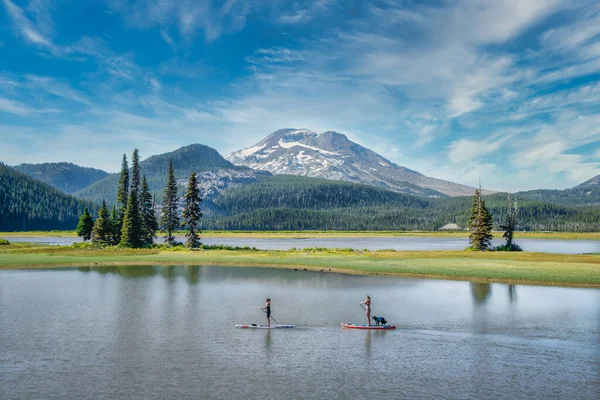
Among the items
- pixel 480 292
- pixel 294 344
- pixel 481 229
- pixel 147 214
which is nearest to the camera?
pixel 294 344

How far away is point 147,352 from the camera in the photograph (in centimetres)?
2722

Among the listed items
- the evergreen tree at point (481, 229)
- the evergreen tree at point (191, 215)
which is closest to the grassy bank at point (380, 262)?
the evergreen tree at point (191, 215)

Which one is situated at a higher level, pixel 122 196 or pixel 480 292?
pixel 122 196

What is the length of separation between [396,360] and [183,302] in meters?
24.1

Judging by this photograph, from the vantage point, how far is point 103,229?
10669 centimetres

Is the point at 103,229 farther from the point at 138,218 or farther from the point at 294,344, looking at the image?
the point at 294,344

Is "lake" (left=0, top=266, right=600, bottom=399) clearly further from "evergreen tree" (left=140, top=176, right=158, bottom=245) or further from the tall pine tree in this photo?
"evergreen tree" (left=140, top=176, right=158, bottom=245)

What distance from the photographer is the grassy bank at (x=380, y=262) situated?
206ft

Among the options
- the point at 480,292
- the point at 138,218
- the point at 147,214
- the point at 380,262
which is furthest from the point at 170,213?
the point at 480,292

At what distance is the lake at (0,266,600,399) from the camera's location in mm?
21734

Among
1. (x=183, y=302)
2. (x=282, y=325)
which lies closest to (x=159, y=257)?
(x=183, y=302)

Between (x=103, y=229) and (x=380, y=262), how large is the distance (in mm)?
66217

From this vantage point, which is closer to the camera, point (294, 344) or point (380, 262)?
point (294, 344)

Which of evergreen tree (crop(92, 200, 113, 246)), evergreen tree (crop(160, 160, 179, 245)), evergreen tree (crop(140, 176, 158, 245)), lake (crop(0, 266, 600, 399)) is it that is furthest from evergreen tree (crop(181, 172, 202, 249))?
lake (crop(0, 266, 600, 399))
